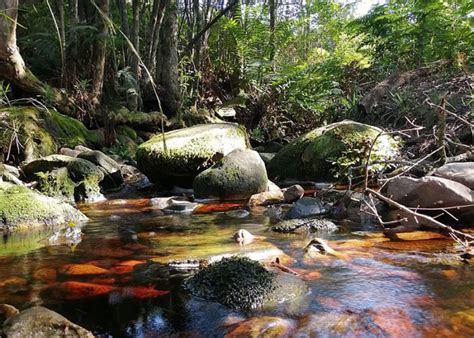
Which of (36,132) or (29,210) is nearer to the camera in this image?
(29,210)

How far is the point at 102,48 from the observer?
32.8 ft

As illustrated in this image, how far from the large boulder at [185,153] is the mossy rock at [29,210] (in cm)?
251

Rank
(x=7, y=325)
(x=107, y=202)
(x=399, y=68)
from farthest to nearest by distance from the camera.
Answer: (x=399, y=68) < (x=107, y=202) < (x=7, y=325)

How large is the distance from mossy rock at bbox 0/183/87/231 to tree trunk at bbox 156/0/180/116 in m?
6.31

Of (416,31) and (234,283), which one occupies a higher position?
(416,31)

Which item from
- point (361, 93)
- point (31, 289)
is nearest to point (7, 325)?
point (31, 289)

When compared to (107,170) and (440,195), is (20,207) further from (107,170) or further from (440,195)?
(440,195)

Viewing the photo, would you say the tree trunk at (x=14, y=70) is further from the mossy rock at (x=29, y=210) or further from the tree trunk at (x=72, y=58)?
the mossy rock at (x=29, y=210)

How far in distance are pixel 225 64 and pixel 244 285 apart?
38.6ft

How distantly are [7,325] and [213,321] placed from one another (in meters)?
0.97

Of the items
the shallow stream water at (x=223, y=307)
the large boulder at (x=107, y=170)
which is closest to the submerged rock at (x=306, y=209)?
the shallow stream water at (x=223, y=307)

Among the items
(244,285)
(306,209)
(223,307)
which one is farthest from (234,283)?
(306,209)

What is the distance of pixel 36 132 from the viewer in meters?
7.79

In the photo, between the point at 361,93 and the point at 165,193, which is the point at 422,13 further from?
the point at 165,193
